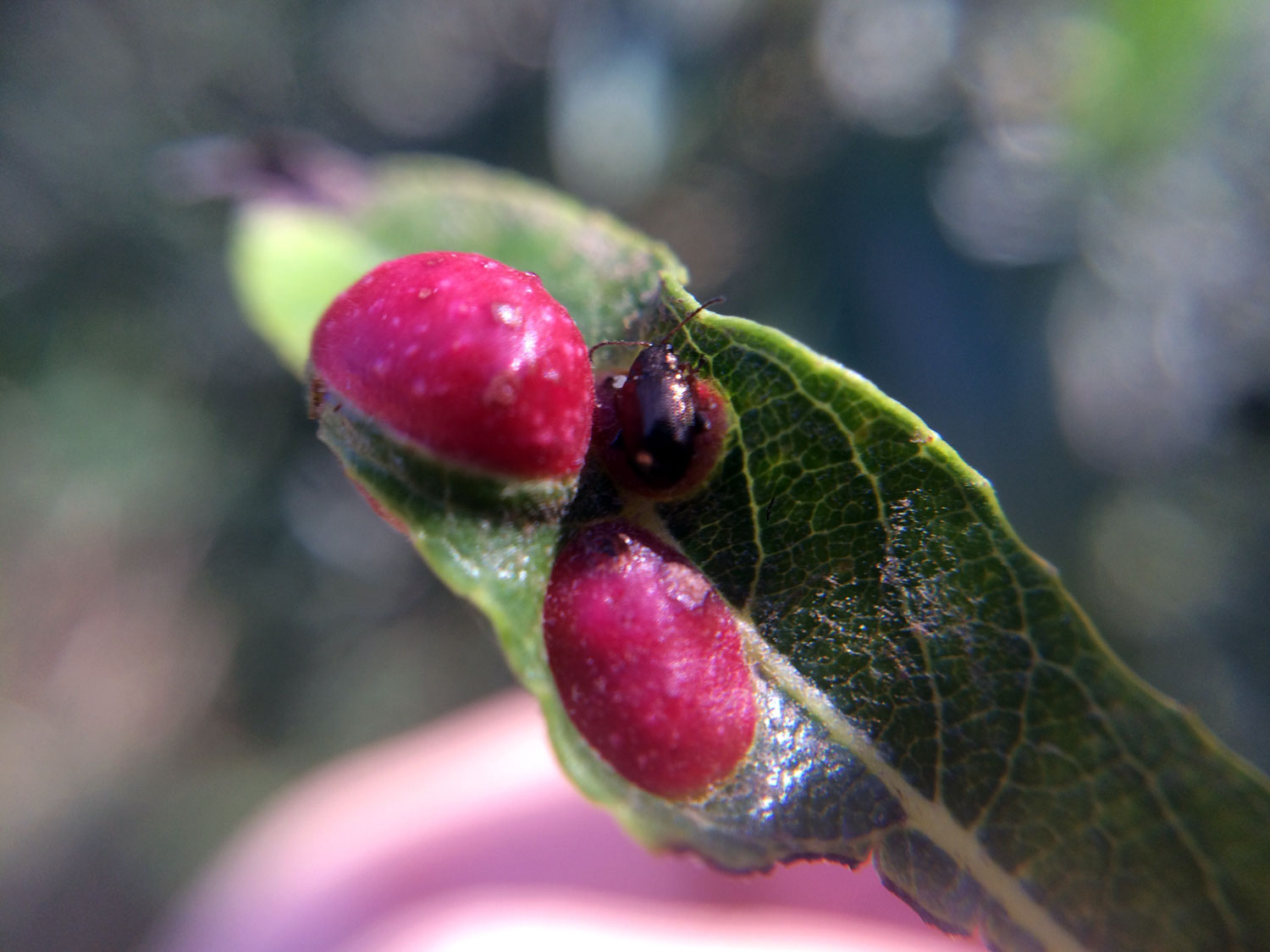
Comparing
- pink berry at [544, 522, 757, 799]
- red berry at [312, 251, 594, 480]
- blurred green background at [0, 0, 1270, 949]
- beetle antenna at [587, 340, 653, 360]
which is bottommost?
blurred green background at [0, 0, 1270, 949]

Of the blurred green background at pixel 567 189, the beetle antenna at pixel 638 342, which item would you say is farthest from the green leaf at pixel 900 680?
the blurred green background at pixel 567 189

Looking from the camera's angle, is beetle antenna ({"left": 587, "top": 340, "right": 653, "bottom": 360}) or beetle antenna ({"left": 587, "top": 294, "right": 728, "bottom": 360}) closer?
beetle antenna ({"left": 587, "top": 294, "right": 728, "bottom": 360})

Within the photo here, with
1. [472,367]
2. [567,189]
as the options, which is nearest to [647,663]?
[472,367]

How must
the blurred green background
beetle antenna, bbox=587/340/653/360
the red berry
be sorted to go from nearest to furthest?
the red berry → beetle antenna, bbox=587/340/653/360 → the blurred green background

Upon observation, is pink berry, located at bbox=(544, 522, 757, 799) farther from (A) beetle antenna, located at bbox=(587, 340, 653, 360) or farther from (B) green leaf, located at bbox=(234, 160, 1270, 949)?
(A) beetle antenna, located at bbox=(587, 340, 653, 360)

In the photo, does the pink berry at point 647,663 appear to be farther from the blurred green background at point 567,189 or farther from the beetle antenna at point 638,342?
the blurred green background at point 567,189

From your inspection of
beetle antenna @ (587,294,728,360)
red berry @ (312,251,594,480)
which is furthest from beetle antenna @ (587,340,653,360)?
red berry @ (312,251,594,480)

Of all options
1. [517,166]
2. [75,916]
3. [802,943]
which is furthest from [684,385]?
[75,916]
